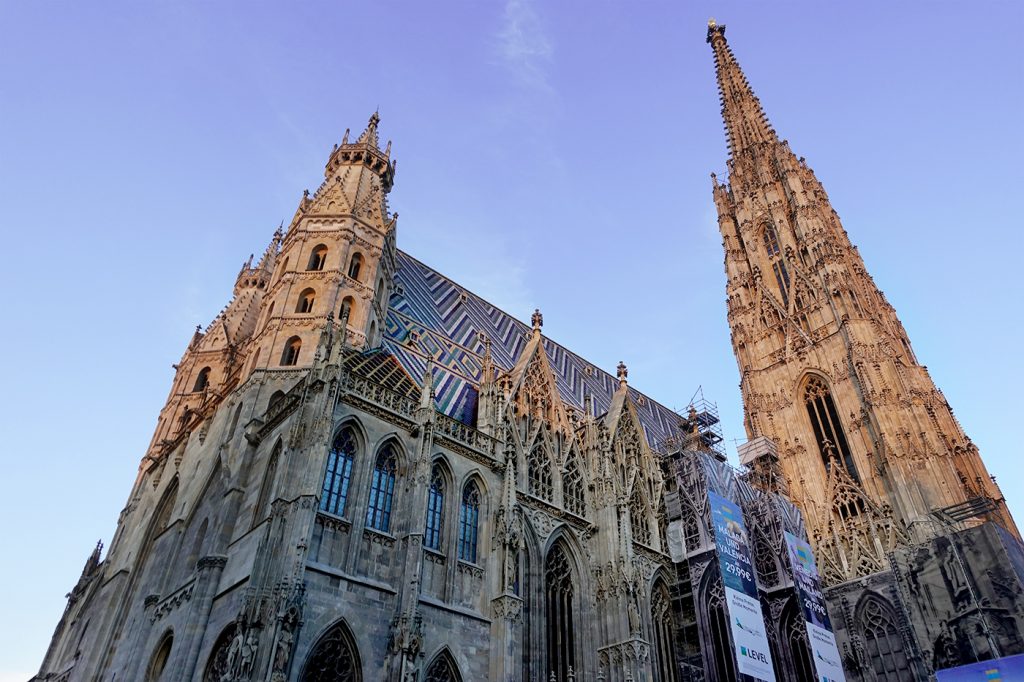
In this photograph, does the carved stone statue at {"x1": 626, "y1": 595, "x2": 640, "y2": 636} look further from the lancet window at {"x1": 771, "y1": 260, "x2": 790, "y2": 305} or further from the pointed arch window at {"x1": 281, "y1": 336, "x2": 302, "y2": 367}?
the lancet window at {"x1": 771, "y1": 260, "x2": 790, "y2": 305}

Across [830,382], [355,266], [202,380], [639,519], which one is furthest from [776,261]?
[202,380]

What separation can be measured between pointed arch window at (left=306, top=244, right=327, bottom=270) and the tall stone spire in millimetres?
34864

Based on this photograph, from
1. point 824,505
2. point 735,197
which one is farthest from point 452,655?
point 735,197

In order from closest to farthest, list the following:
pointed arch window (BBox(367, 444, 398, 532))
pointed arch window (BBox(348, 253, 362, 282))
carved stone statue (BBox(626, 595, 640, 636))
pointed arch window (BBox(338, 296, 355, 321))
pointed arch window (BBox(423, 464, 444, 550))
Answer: pointed arch window (BBox(367, 444, 398, 532)) → pointed arch window (BBox(423, 464, 444, 550)) → carved stone statue (BBox(626, 595, 640, 636)) → pointed arch window (BBox(338, 296, 355, 321)) → pointed arch window (BBox(348, 253, 362, 282))

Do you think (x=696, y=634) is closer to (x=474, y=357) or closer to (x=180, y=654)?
(x=474, y=357)

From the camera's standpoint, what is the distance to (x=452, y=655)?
55.8 ft

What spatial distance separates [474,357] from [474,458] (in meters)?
8.17

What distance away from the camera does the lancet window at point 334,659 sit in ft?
48.7

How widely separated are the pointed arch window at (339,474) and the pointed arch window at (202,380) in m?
12.6

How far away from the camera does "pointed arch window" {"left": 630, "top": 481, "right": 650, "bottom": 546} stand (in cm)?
2536

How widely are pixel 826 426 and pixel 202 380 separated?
2797cm

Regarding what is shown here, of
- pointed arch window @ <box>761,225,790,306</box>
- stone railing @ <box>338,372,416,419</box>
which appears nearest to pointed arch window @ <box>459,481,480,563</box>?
stone railing @ <box>338,372,416,419</box>

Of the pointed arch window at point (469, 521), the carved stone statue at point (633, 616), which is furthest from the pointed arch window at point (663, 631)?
the pointed arch window at point (469, 521)

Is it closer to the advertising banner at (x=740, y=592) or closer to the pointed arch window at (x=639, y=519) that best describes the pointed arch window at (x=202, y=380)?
the pointed arch window at (x=639, y=519)
